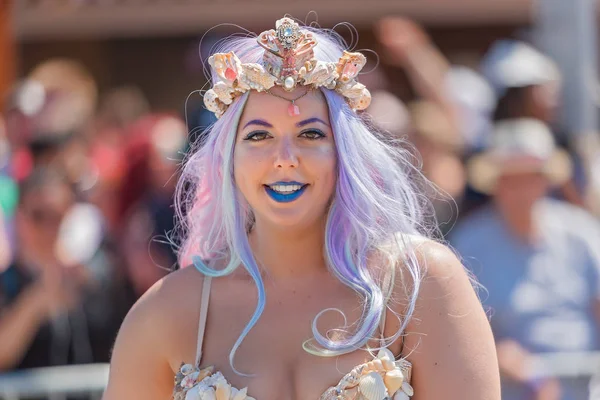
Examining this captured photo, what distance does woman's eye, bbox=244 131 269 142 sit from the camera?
9.88 ft

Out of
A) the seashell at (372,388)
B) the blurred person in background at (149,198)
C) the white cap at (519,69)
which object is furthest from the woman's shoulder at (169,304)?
the white cap at (519,69)

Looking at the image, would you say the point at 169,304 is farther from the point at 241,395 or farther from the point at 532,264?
the point at 532,264

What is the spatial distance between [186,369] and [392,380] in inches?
22.2

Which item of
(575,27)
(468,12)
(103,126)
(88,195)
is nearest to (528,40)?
(468,12)

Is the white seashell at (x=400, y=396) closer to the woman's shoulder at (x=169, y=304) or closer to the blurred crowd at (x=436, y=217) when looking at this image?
the woman's shoulder at (x=169, y=304)

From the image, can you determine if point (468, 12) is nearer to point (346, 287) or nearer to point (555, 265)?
point (555, 265)

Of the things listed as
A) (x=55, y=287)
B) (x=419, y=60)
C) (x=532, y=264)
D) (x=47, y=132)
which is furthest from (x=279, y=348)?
(x=419, y=60)

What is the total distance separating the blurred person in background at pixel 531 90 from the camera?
569cm

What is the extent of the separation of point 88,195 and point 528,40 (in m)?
3.95

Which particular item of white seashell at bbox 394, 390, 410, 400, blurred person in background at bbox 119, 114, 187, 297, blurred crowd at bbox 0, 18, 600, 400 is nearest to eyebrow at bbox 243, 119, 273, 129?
white seashell at bbox 394, 390, 410, 400

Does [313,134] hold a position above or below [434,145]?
below

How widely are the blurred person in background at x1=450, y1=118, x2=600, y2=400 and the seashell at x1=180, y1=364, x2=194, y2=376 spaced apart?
209cm

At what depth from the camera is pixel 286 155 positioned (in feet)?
9.64

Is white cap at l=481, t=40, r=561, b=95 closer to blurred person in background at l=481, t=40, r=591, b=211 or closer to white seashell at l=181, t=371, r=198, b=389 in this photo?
blurred person in background at l=481, t=40, r=591, b=211
